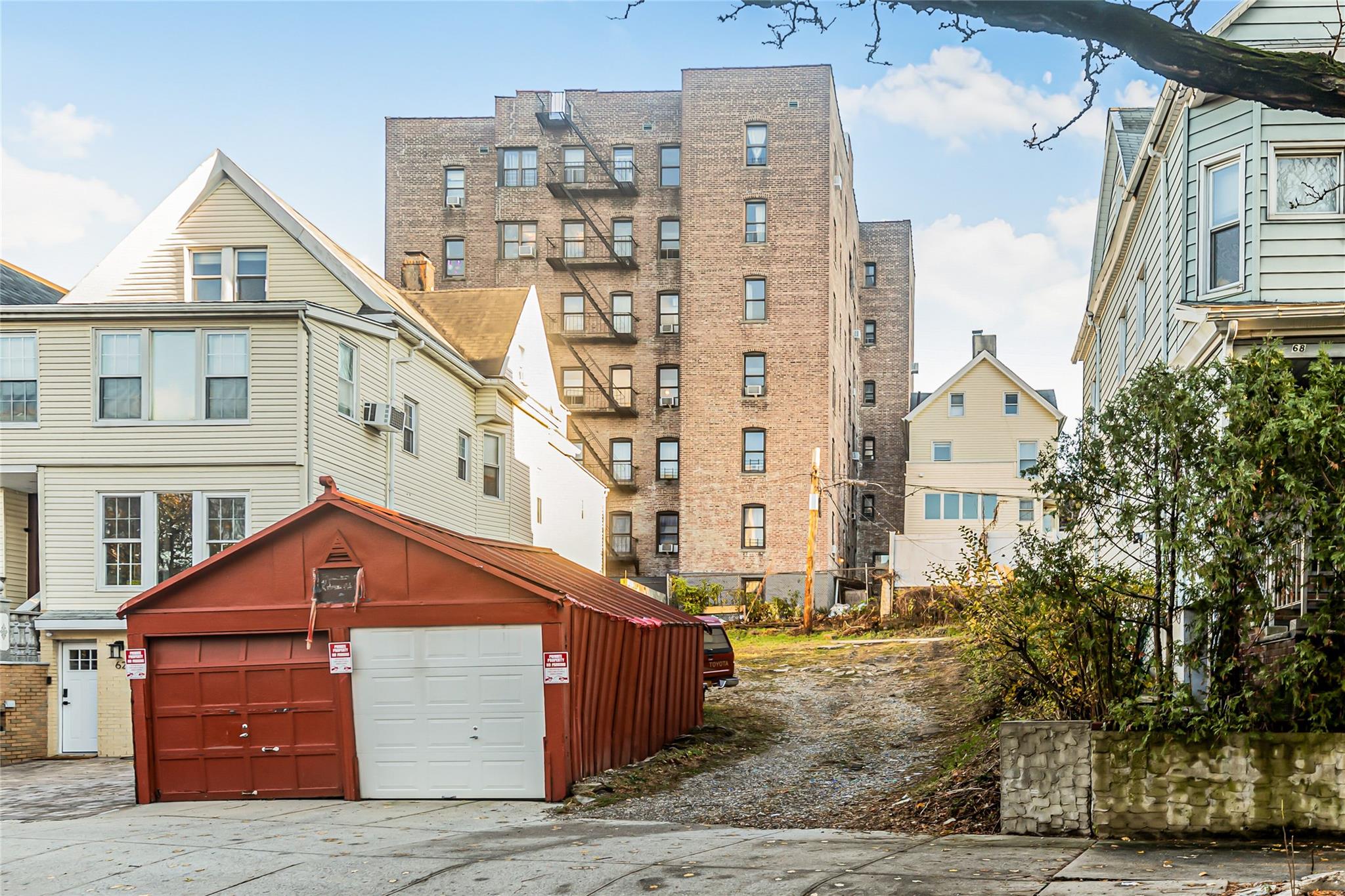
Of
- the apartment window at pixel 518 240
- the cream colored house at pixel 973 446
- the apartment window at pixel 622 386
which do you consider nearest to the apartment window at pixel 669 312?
the apartment window at pixel 622 386

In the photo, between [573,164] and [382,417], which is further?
[573,164]

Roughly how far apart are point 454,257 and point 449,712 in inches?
1567

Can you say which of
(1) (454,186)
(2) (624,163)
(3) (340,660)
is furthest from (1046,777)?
(1) (454,186)

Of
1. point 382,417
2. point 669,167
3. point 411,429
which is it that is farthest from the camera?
point 669,167

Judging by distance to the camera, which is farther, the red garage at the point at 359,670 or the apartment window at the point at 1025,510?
the apartment window at the point at 1025,510

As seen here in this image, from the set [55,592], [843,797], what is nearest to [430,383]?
[55,592]

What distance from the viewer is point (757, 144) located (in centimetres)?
5072

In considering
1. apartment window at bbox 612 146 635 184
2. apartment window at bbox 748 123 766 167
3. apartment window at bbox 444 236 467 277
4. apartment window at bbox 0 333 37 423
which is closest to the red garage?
apartment window at bbox 0 333 37 423

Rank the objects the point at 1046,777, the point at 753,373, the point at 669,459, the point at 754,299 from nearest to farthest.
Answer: the point at 1046,777, the point at 753,373, the point at 754,299, the point at 669,459

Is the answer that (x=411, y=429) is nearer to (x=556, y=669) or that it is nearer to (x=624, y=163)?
(x=556, y=669)

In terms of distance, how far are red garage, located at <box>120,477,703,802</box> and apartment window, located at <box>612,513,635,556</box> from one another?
1277 inches

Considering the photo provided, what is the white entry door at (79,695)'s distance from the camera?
76.6ft

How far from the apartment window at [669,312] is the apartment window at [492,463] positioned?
66.7 feet

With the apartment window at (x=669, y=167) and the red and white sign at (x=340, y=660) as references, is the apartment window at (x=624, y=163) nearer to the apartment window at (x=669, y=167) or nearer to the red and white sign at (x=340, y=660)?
the apartment window at (x=669, y=167)
